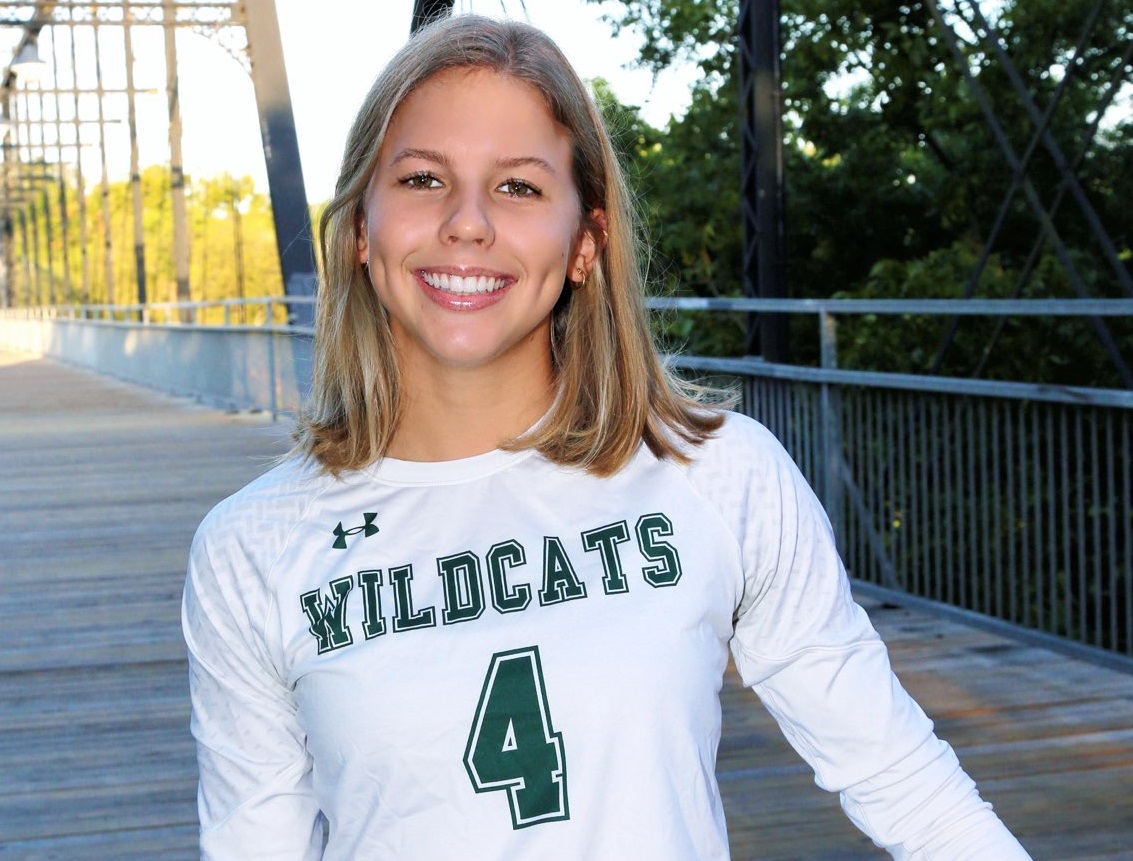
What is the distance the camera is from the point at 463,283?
1754 millimetres

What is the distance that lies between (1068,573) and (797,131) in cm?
1135

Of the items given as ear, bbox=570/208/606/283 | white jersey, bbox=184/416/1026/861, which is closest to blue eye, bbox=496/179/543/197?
ear, bbox=570/208/606/283

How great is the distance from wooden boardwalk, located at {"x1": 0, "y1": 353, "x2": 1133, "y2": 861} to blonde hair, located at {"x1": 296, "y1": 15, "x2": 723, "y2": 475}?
1.10 ft

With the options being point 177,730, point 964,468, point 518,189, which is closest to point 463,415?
point 518,189

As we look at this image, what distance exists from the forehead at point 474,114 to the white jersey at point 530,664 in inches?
13.6

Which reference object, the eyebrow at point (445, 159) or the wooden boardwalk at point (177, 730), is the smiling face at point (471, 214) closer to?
the eyebrow at point (445, 159)

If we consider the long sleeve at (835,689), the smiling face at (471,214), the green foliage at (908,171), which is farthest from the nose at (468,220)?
the green foliage at (908,171)

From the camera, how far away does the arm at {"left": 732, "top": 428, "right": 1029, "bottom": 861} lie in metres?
1.58

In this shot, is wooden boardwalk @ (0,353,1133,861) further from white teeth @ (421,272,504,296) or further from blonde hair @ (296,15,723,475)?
white teeth @ (421,272,504,296)

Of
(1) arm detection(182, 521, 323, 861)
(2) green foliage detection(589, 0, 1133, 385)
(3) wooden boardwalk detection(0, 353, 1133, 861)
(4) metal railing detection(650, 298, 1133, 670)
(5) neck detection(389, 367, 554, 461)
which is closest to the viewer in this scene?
(1) arm detection(182, 521, 323, 861)

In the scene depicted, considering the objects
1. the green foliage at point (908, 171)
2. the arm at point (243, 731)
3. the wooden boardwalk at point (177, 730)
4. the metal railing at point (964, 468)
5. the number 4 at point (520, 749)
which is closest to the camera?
the number 4 at point (520, 749)

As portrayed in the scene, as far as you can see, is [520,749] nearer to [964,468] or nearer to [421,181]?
[421,181]

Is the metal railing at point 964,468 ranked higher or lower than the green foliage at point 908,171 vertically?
lower

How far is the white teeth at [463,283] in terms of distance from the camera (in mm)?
1754
